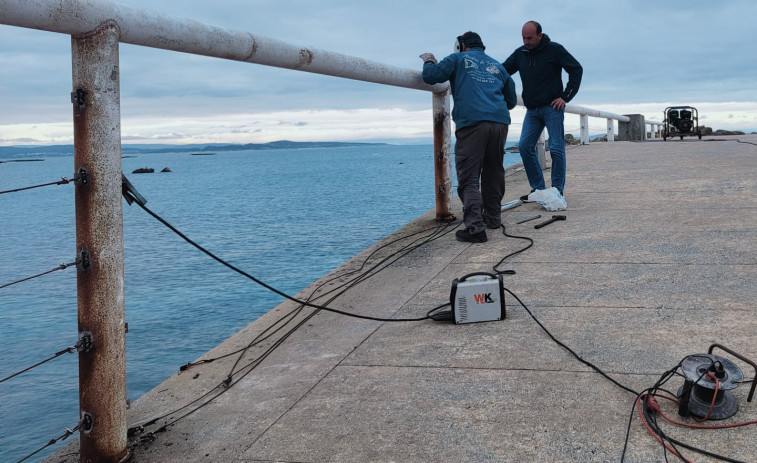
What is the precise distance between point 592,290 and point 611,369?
140 centimetres

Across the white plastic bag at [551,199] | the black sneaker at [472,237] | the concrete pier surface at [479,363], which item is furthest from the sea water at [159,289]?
the white plastic bag at [551,199]

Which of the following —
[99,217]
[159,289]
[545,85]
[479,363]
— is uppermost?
[545,85]

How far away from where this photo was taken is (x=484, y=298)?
3967 millimetres

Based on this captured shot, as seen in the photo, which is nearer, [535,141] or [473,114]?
[473,114]

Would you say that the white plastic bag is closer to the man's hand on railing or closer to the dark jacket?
the dark jacket

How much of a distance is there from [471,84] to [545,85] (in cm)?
198

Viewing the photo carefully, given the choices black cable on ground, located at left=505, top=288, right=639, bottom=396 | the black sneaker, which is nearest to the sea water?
black cable on ground, located at left=505, top=288, right=639, bottom=396

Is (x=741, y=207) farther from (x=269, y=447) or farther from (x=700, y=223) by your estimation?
(x=269, y=447)

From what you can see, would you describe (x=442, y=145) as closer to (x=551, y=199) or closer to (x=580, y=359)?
(x=551, y=199)

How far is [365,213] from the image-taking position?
42.0 meters

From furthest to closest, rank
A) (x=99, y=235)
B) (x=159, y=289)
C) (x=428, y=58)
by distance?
(x=159, y=289) < (x=428, y=58) < (x=99, y=235)

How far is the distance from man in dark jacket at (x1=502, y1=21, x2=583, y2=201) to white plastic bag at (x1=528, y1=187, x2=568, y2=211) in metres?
0.39

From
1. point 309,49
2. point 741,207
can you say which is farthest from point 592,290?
point 741,207

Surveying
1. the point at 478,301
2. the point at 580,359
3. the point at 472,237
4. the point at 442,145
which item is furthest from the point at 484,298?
the point at 442,145
